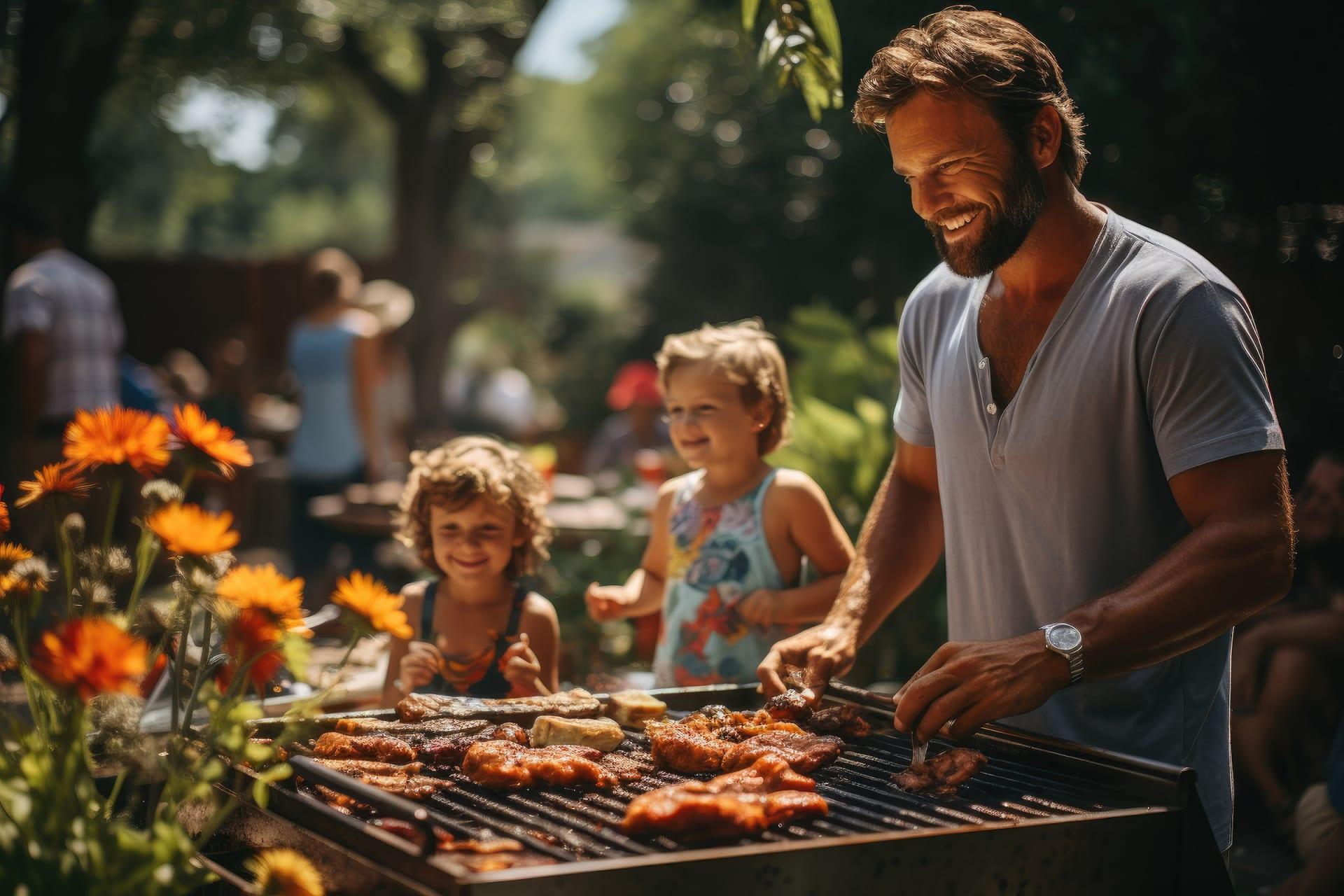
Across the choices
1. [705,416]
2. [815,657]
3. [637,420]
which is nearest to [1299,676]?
[705,416]

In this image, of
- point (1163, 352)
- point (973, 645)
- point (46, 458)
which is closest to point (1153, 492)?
point (1163, 352)

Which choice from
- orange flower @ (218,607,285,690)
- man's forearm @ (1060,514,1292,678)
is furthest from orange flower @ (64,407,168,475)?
man's forearm @ (1060,514,1292,678)

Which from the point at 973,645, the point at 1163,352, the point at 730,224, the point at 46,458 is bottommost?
the point at 973,645

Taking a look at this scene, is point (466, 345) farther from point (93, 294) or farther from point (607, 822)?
point (607, 822)

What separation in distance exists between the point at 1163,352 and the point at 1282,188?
3.94 metres

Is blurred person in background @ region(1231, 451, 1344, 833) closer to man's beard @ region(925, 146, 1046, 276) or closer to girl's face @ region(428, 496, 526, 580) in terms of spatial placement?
girl's face @ region(428, 496, 526, 580)

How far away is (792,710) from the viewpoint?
269cm

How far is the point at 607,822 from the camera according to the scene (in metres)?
2.08

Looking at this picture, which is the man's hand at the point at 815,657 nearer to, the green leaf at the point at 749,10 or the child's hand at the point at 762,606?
the child's hand at the point at 762,606

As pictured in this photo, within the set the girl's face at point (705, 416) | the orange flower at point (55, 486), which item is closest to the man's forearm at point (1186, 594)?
the orange flower at point (55, 486)

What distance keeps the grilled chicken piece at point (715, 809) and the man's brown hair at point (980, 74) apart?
50.7 inches

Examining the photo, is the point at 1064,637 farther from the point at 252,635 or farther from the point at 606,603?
the point at 606,603

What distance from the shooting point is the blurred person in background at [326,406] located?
912 cm

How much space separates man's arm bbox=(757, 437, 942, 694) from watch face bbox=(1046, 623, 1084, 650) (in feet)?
2.12
